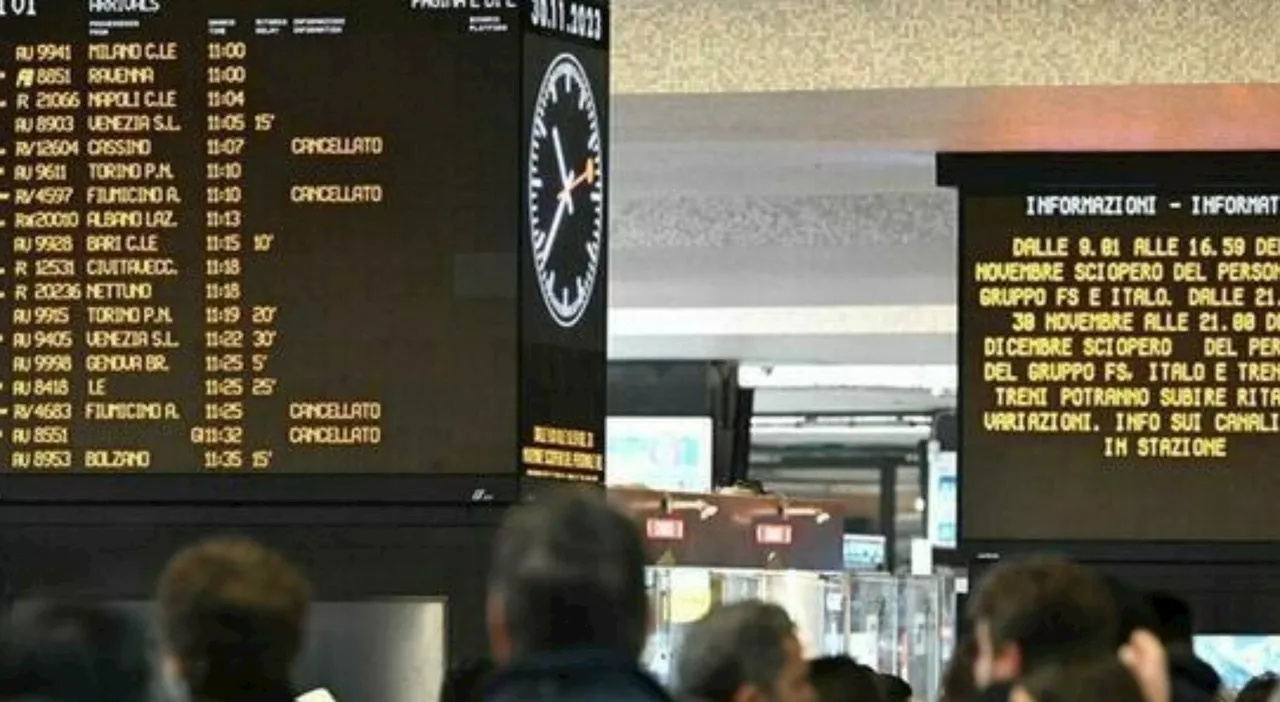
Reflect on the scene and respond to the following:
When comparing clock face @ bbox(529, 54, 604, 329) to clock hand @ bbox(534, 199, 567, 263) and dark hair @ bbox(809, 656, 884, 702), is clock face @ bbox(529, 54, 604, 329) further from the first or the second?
dark hair @ bbox(809, 656, 884, 702)

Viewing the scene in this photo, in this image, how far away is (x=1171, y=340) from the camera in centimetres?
880

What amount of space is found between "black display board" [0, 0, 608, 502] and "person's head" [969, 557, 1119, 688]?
305 cm

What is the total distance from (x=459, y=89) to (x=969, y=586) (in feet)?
8.42

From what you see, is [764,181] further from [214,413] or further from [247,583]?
[247,583]

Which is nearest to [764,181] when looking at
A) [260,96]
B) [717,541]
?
[717,541]

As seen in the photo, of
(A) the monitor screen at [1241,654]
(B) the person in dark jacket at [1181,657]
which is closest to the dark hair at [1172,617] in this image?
(B) the person in dark jacket at [1181,657]

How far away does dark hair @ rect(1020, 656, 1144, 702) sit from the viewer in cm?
369

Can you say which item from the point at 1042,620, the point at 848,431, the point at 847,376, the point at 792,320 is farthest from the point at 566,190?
the point at 848,431

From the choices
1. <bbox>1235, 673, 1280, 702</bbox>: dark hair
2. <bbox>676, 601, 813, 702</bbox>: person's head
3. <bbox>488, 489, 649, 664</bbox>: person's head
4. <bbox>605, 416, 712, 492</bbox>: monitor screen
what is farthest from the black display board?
<bbox>605, 416, 712, 492</bbox>: monitor screen

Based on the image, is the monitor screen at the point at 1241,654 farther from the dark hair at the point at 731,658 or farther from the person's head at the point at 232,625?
the person's head at the point at 232,625

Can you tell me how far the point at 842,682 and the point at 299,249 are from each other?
7.07 ft

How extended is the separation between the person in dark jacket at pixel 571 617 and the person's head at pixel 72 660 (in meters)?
0.42

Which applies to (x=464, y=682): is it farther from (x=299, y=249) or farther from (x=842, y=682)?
(x=299, y=249)

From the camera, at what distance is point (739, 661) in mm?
4438
